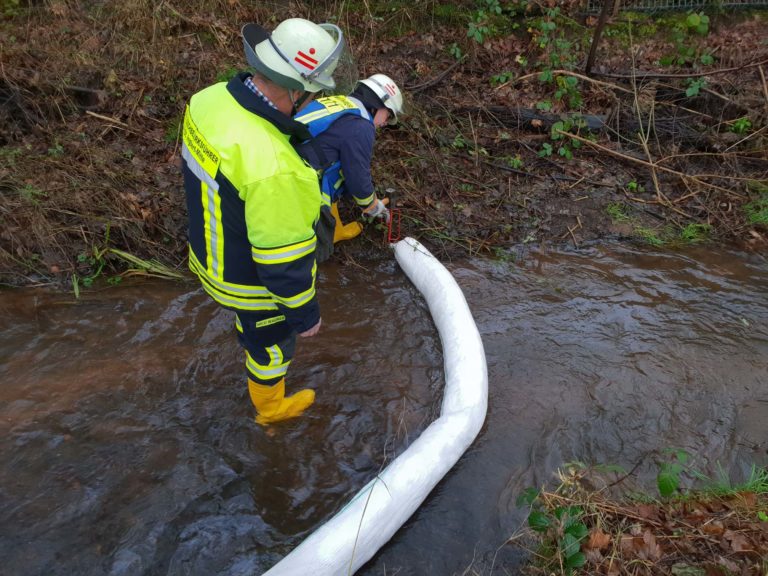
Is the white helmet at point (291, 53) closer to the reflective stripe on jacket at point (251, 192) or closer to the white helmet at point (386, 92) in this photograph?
the reflective stripe on jacket at point (251, 192)

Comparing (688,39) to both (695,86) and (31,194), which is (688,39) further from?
(31,194)

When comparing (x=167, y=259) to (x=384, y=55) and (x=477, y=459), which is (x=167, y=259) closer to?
(x=477, y=459)

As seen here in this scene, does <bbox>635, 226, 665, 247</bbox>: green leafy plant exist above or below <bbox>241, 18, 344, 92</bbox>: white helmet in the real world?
below

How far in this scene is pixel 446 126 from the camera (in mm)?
5559

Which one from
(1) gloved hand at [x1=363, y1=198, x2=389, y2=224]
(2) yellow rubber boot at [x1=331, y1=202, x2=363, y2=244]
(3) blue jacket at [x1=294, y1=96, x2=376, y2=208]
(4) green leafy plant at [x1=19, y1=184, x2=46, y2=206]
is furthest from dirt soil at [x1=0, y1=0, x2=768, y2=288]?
(3) blue jacket at [x1=294, y1=96, x2=376, y2=208]

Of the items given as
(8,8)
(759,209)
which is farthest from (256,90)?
(8,8)

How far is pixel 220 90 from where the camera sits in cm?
204

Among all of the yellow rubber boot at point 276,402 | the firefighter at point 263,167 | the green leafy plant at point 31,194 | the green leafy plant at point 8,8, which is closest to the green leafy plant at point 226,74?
the green leafy plant at point 31,194

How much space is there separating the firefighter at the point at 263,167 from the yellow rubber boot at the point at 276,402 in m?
0.80

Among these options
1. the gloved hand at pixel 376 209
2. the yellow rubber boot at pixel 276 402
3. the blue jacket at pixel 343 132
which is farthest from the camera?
the gloved hand at pixel 376 209

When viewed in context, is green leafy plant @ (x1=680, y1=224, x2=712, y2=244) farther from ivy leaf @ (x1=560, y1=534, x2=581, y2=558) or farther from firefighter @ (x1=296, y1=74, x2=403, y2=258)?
ivy leaf @ (x1=560, y1=534, x2=581, y2=558)

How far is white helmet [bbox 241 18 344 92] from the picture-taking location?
1957 millimetres

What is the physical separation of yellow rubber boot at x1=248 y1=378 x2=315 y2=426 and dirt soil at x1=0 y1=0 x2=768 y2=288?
161cm

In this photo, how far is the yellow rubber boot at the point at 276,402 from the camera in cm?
292
